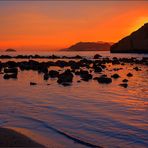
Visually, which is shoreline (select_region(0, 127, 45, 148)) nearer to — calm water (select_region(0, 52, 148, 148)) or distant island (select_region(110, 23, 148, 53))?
calm water (select_region(0, 52, 148, 148))

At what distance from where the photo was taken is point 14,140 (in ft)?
31.8

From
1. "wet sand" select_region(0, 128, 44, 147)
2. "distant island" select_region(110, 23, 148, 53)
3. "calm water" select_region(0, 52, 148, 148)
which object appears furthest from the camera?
"distant island" select_region(110, 23, 148, 53)

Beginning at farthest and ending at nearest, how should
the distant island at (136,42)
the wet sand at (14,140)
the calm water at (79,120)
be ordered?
the distant island at (136,42) → the calm water at (79,120) → the wet sand at (14,140)

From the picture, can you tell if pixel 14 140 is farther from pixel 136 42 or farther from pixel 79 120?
pixel 136 42

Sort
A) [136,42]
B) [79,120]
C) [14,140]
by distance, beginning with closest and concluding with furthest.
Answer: [14,140], [79,120], [136,42]

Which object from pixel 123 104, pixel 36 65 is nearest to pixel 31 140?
pixel 123 104

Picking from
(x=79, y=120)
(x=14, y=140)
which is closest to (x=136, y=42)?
(x=79, y=120)

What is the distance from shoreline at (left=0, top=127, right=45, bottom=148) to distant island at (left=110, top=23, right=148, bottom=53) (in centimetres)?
16108

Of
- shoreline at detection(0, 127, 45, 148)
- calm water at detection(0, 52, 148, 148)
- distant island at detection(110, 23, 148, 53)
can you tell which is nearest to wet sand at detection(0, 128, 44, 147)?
shoreline at detection(0, 127, 45, 148)

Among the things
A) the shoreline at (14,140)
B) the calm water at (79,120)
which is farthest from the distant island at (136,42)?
the shoreline at (14,140)

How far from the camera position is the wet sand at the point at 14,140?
Answer: 9.20 m

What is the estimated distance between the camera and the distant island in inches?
6732

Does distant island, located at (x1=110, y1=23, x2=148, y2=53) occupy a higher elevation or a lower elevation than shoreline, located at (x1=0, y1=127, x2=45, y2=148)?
higher

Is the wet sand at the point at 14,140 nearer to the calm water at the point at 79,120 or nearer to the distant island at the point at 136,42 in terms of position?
the calm water at the point at 79,120
